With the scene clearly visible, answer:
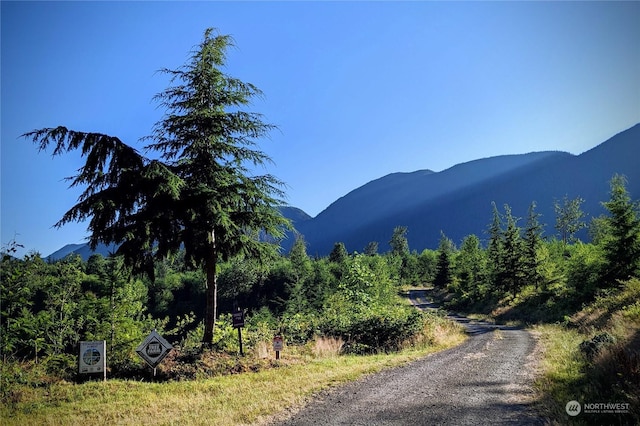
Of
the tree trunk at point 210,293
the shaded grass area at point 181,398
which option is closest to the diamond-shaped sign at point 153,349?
the shaded grass area at point 181,398

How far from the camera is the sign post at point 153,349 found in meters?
11.3

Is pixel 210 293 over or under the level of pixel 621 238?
under

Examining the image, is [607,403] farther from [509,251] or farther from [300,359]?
[509,251]

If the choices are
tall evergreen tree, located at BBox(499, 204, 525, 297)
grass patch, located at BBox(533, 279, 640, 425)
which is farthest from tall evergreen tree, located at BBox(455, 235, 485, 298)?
grass patch, located at BBox(533, 279, 640, 425)

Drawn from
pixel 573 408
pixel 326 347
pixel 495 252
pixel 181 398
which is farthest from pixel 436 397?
pixel 495 252

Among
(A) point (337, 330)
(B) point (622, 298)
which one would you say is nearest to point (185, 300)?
(A) point (337, 330)

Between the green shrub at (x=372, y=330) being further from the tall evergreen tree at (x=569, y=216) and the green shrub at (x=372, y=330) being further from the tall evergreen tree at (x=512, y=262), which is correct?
the tall evergreen tree at (x=569, y=216)

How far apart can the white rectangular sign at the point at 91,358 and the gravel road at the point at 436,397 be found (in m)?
6.93

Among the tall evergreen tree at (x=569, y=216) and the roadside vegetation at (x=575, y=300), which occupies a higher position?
the tall evergreen tree at (x=569, y=216)

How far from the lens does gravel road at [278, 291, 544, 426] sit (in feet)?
24.3

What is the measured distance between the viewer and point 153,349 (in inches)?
451

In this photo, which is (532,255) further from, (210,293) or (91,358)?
(91,358)

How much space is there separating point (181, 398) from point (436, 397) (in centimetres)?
645

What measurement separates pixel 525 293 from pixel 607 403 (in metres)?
37.5
